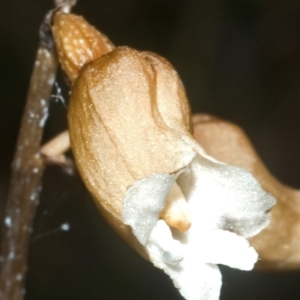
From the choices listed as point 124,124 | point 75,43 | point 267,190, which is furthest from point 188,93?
point 124,124

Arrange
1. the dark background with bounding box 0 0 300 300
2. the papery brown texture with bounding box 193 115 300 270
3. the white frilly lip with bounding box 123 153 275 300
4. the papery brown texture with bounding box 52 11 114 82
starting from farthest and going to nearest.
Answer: the dark background with bounding box 0 0 300 300
the papery brown texture with bounding box 193 115 300 270
the papery brown texture with bounding box 52 11 114 82
the white frilly lip with bounding box 123 153 275 300

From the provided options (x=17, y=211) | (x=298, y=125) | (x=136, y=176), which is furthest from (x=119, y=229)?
(x=298, y=125)

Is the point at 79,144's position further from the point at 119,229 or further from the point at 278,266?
the point at 278,266

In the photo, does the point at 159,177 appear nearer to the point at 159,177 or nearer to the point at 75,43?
the point at 159,177

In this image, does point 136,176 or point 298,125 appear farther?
point 298,125

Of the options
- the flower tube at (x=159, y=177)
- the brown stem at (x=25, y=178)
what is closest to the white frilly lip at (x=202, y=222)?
the flower tube at (x=159, y=177)

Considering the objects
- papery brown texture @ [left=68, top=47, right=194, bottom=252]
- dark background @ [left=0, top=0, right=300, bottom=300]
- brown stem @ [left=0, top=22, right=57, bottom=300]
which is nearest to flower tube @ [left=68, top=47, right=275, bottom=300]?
papery brown texture @ [left=68, top=47, right=194, bottom=252]

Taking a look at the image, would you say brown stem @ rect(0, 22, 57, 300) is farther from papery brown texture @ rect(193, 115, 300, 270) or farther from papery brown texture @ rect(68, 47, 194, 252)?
papery brown texture @ rect(193, 115, 300, 270)
